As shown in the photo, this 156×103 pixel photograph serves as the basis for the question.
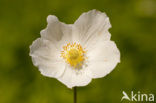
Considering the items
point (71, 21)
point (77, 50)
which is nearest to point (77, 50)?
point (77, 50)

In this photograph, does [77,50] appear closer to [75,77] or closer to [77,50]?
[77,50]

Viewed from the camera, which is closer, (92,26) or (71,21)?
(92,26)

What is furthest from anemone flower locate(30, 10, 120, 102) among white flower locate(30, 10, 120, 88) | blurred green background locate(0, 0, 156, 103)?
blurred green background locate(0, 0, 156, 103)

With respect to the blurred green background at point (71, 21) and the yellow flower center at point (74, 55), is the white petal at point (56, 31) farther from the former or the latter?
the blurred green background at point (71, 21)

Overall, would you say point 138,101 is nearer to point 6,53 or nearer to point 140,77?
point 140,77

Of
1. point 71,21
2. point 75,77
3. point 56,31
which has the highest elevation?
point 71,21

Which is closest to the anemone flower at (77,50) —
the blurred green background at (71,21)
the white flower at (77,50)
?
the white flower at (77,50)

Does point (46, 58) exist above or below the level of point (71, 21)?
below
